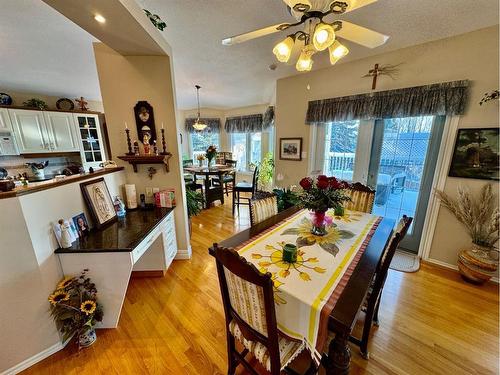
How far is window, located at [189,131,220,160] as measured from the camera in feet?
20.9

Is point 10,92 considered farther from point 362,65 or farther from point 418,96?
point 418,96

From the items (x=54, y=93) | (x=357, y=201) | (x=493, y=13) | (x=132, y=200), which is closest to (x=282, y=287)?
(x=357, y=201)

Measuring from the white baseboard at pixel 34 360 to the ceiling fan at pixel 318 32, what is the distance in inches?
103

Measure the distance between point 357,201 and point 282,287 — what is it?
1731 millimetres

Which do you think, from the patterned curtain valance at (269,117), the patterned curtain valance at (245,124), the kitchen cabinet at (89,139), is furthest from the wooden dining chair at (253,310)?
the kitchen cabinet at (89,139)

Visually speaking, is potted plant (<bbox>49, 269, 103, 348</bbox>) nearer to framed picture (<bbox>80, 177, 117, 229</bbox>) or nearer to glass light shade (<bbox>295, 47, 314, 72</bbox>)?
framed picture (<bbox>80, 177, 117, 229</bbox>)

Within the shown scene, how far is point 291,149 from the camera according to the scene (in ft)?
11.3

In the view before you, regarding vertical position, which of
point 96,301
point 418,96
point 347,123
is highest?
point 418,96

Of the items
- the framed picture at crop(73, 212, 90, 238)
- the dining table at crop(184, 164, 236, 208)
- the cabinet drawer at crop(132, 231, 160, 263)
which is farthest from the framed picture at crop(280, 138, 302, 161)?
the framed picture at crop(73, 212, 90, 238)

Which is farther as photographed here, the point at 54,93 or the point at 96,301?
the point at 54,93

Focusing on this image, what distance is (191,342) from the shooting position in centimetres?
151

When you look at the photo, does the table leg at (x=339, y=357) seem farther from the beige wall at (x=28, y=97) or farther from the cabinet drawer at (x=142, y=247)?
the beige wall at (x=28, y=97)

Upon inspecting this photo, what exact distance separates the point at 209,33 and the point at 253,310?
2.48 metres

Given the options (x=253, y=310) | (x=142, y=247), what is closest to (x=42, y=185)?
(x=142, y=247)
